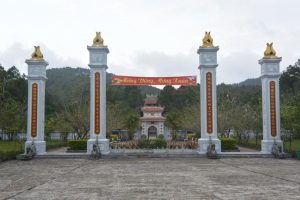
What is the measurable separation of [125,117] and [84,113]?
15916mm

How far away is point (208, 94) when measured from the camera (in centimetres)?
2056

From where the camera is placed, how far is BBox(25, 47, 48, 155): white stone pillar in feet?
66.0

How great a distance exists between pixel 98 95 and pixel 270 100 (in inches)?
379

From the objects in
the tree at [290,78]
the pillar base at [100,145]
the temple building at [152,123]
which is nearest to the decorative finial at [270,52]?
the pillar base at [100,145]

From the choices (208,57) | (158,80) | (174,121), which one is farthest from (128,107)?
(208,57)

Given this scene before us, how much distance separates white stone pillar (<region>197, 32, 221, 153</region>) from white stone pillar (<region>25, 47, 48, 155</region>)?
8823mm

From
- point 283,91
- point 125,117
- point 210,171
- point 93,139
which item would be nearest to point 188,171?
point 210,171

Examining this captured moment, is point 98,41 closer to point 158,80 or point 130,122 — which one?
point 158,80

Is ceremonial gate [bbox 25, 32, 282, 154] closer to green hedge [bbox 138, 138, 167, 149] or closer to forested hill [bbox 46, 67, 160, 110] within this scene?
green hedge [bbox 138, 138, 167, 149]

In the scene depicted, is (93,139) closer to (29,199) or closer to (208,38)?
(208,38)

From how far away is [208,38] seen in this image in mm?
21219

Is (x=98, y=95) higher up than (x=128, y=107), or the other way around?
(x=128, y=107)

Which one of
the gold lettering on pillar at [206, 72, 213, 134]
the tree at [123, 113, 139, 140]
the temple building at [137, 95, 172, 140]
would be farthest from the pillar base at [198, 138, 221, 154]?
the temple building at [137, 95, 172, 140]

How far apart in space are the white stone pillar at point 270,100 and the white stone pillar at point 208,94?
274cm
